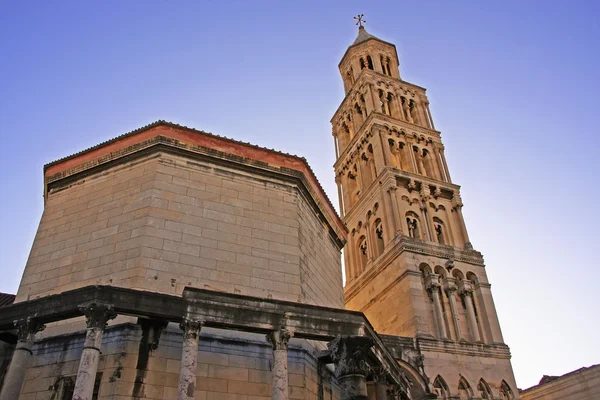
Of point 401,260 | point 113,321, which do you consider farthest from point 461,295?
point 113,321

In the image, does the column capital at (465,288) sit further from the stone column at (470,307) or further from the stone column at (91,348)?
the stone column at (91,348)

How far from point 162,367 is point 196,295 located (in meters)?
1.97

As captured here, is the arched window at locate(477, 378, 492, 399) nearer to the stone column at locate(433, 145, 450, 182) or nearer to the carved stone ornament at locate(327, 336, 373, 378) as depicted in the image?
the stone column at locate(433, 145, 450, 182)

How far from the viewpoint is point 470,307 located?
25.8 m

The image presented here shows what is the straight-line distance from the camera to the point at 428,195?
99.8 feet

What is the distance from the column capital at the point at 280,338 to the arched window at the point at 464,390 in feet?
48.9

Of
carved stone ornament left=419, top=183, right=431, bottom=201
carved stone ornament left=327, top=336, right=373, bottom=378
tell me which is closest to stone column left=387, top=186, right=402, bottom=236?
carved stone ornament left=419, top=183, right=431, bottom=201

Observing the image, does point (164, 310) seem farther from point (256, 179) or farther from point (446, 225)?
point (446, 225)

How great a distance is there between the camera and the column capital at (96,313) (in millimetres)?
9711

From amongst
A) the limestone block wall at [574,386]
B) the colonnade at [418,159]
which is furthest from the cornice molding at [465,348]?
the colonnade at [418,159]

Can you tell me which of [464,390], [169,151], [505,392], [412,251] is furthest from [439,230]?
[169,151]

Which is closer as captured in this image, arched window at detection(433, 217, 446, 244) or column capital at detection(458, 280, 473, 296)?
column capital at detection(458, 280, 473, 296)

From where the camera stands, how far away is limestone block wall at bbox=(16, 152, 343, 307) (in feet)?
40.2

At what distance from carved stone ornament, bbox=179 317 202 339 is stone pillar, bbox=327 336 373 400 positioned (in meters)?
2.96
